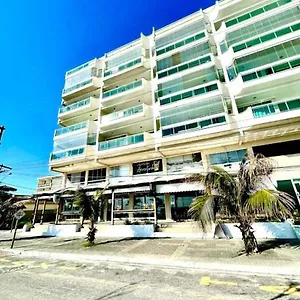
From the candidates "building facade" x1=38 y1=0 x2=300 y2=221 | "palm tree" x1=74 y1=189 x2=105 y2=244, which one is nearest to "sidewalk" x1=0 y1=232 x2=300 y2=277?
"palm tree" x1=74 y1=189 x2=105 y2=244

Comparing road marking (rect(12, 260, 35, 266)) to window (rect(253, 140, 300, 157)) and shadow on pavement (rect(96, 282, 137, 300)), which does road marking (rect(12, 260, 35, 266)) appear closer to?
shadow on pavement (rect(96, 282, 137, 300))

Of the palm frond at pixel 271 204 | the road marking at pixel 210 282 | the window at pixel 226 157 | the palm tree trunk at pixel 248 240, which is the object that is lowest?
the road marking at pixel 210 282

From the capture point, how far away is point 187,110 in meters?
20.1

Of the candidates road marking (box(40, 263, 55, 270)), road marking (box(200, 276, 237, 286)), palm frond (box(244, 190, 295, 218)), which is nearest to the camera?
road marking (box(200, 276, 237, 286))

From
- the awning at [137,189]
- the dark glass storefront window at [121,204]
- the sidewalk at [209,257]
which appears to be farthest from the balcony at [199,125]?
the sidewalk at [209,257]

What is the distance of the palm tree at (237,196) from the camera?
8141mm

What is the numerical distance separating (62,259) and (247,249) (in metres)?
9.35

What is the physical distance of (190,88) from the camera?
20766mm

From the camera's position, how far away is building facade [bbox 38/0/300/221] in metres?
16.8

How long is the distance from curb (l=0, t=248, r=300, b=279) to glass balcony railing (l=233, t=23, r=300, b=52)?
20248 mm

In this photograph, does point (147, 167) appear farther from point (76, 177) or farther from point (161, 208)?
point (76, 177)

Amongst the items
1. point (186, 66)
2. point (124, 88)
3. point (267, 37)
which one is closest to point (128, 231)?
point (124, 88)

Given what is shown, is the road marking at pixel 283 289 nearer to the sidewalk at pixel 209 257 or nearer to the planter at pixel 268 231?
the sidewalk at pixel 209 257

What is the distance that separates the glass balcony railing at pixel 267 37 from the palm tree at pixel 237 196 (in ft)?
51.0
